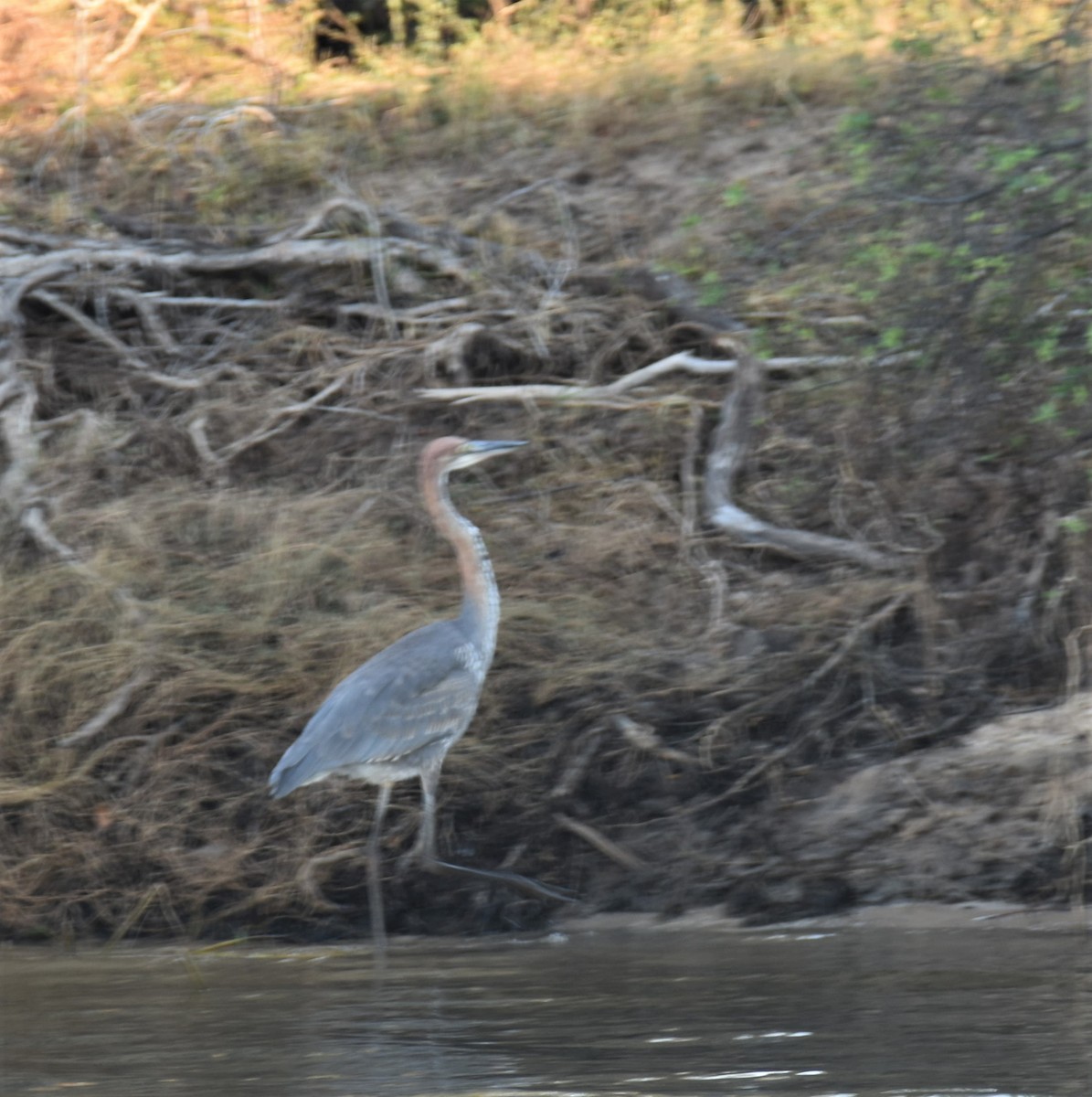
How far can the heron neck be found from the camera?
671 cm

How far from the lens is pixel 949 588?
7.53 m

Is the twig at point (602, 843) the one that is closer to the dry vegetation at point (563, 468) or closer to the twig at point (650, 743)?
the dry vegetation at point (563, 468)

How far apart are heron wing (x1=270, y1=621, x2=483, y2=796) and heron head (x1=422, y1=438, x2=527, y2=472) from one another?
29.2 inches

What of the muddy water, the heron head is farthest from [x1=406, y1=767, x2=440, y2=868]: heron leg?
the heron head

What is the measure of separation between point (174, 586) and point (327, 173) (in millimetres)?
3887

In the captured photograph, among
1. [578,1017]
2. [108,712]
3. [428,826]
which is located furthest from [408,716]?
[578,1017]

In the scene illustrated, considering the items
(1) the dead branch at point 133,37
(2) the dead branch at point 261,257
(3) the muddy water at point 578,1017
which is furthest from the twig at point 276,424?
(1) the dead branch at point 133,37

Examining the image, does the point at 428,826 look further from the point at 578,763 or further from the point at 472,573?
the point at 472,573

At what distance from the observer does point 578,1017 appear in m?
4.74

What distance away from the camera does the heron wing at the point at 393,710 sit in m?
6.08

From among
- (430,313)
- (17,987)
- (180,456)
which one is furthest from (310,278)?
(17,987)

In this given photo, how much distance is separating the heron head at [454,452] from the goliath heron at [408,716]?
0.51 ft

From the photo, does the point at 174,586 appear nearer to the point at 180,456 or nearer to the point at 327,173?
the point at 180,456

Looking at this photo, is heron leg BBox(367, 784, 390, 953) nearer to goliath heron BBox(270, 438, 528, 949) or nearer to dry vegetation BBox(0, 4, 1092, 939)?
goliath heron BBox(270, 438, 528, 949)
